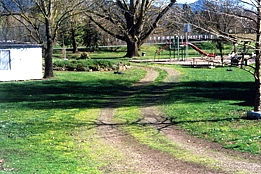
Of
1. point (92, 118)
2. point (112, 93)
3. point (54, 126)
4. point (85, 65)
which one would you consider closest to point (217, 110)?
point (92, 118)

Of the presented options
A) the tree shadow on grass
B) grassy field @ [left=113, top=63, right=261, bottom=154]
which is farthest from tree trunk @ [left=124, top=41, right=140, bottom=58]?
grassy field @ [left=113, top=63, right=261, bottom=154]

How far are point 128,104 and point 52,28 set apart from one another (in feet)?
39.9

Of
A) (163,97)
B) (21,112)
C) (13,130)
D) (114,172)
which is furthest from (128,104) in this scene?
(114,172)

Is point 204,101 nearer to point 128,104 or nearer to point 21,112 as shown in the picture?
point 128,104

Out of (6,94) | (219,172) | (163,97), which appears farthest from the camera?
(6,94)

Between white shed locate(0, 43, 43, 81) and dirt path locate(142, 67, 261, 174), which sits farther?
white shed locate(0, 43, 43, 81)

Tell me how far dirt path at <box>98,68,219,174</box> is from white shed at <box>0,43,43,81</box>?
641 inches

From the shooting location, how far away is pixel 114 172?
9.80m

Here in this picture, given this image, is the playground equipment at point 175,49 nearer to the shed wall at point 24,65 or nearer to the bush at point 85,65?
the bush at point 85,65

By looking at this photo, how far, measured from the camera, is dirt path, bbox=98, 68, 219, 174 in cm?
988

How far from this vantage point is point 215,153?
1133 centimetres

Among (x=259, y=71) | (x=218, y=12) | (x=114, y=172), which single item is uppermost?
(x=218, y=12)

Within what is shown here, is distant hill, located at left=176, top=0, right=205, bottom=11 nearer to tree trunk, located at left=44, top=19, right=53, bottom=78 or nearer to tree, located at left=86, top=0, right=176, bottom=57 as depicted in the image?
tree trunk, located at left=44, top=19, right=53, bottom=78

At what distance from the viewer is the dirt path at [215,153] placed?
9.98 meters
